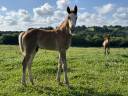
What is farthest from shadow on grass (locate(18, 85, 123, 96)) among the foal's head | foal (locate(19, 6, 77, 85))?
the foal's head

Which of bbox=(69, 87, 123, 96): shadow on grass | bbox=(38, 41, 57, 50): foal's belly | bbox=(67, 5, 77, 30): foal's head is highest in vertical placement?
bbox=(67, 5, 77, 30): foal's head

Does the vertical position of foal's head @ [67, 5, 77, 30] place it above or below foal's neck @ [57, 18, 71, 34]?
above

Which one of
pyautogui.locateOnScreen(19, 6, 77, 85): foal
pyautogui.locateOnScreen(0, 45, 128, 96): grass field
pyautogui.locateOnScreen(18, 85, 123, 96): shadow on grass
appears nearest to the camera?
pyautogui.locateOnScreen(18, 85, 123, 96): shadow on grass

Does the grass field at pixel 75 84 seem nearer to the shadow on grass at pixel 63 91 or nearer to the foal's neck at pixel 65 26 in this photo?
the shadow on grass at pixel 63 91

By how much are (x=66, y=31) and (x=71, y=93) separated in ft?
9.48

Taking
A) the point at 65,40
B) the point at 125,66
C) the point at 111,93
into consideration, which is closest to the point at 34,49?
the point at 65,40

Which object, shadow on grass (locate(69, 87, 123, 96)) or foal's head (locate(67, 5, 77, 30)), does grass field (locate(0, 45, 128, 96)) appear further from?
foal's head (locate(67, 5, 77, 30))

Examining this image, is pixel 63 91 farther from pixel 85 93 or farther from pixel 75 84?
pixel 75 84

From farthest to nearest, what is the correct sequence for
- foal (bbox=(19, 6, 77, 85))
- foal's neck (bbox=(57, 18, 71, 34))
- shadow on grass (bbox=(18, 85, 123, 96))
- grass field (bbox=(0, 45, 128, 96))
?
1. foal (bbox=(19, 6, 77, 85))
2. foal's neck (bbox=(57, 18, 71, 34))
3. grass field (bbox=(0, 45, 128, 96))
4. shadow on grass (bbox=(18, 85, 123, 96))

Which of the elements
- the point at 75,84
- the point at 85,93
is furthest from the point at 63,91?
the point at 75,84

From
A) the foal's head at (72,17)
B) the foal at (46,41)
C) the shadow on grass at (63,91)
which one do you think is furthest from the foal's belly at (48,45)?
the shadow on grass at (63,91)

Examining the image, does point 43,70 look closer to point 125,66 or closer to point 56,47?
point 56,47

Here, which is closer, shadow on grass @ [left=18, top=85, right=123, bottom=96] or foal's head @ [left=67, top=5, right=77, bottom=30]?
shadow on grass @ [left=18, top=85, right=123, bottom=96]

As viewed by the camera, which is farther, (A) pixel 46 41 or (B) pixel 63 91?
(A) pixel 46 41
